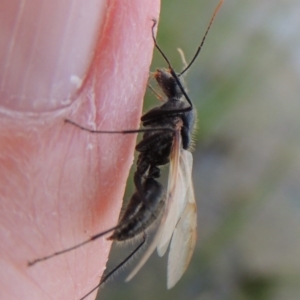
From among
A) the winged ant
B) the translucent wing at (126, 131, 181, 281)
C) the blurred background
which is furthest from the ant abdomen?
the blurred background

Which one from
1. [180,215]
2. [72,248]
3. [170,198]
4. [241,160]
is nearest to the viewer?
[72,248]

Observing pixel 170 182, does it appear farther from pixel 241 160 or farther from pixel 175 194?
pixel 241 160

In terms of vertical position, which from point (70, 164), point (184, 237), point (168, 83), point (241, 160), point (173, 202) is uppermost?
point (168, 83)

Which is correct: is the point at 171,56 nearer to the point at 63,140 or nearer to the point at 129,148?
the point at 129,148

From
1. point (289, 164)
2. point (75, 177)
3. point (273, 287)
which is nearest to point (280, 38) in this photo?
point (289, 164)

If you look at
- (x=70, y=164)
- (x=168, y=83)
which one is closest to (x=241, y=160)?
(x=168, y=83)

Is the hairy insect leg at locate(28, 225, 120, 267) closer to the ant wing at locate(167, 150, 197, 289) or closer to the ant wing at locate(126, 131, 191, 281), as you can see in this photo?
the ant wing at locate(126, 131, 191, 281)

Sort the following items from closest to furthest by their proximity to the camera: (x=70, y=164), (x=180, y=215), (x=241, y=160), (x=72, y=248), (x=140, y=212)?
(x=70, y=164)
(x=72, y=248)
(x=140, y=212)
(x=180, y=215)
(x=241, y=160)

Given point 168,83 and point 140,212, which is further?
point 168,83

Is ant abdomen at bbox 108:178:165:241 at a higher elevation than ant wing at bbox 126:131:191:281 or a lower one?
lower
